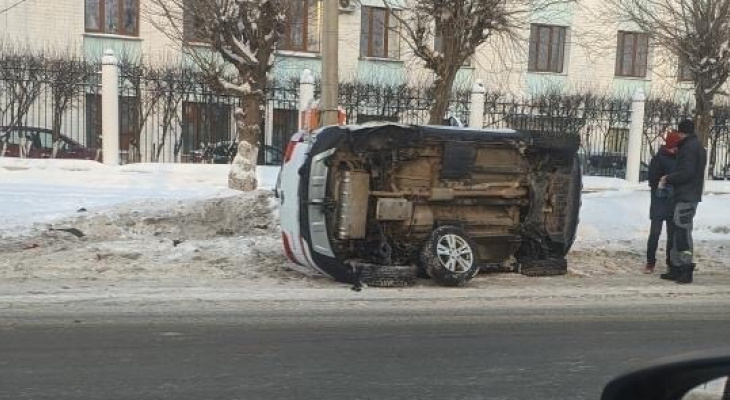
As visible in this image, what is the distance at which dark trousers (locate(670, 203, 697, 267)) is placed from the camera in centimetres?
879

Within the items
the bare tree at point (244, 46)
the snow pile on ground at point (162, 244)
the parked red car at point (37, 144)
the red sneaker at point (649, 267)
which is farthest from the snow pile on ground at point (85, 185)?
the red sneaker at point (649, 267)

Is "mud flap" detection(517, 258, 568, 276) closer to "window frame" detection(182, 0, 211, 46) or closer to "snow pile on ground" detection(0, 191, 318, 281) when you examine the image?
"snow pile on ground" detection(0, 191, 318, 281)

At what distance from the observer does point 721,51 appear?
632 inches

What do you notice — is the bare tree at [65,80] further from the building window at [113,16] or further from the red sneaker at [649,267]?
the red sneaker at [649,267]

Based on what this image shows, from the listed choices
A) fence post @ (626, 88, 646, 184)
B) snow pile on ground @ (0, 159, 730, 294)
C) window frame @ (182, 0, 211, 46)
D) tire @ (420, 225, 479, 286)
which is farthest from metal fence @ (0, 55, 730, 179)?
tire @ (420, 225, 479, 286)

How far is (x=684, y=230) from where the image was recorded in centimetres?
879

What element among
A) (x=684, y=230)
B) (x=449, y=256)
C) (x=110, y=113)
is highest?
(x=110, y=113)

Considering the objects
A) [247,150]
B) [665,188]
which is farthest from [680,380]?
[247,150]

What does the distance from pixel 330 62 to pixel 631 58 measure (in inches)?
943

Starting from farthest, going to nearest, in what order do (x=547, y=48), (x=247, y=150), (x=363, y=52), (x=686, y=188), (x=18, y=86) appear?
(x=547, y=48) < (x=363, y=52) < (x=18, y=86) < (x=247, y=150) < (x=686, y=188)

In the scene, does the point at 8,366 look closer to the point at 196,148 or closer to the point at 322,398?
the point at 322,398

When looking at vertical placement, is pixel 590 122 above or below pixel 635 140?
above

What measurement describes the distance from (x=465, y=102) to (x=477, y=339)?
45.1 feet

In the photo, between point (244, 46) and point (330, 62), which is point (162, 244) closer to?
point (330, 62)
